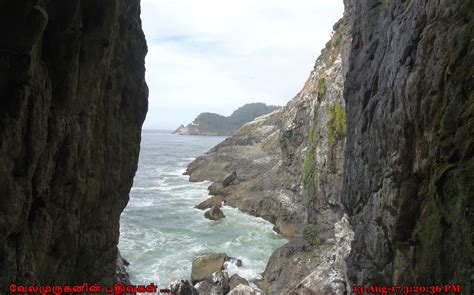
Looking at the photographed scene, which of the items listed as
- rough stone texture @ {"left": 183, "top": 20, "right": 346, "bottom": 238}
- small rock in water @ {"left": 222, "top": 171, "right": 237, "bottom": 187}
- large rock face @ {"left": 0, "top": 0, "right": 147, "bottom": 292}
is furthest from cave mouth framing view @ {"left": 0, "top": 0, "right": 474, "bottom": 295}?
small rock in water @ {"left": 222, "top": 171, "right": 237, "bottom": 187}

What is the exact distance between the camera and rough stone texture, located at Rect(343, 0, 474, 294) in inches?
512

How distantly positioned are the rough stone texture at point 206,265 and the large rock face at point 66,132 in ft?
56.5

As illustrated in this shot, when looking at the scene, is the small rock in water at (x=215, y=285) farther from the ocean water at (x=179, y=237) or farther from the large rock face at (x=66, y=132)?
the large rock face at (x=66, y=132)

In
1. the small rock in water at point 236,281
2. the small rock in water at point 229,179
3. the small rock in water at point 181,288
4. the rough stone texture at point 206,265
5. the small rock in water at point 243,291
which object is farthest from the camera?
the small rock in water at point 229,179

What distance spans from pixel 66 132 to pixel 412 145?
568 inches

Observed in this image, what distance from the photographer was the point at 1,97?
9.67 metres

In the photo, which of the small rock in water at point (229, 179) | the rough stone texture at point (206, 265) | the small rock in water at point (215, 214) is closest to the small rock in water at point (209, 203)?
the small rock in water at point (215, 214)

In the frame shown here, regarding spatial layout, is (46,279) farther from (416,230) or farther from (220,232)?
(220,232)

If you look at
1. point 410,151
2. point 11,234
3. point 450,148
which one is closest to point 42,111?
point 11,234

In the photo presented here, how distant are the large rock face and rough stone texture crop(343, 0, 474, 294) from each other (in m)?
12.8

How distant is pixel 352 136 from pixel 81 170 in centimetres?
1723

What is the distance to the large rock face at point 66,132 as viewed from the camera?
9.66 m
